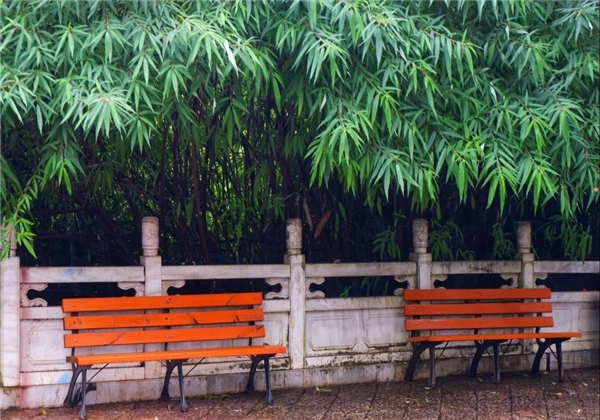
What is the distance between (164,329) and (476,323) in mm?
2599

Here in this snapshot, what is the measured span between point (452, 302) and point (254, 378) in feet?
5.99

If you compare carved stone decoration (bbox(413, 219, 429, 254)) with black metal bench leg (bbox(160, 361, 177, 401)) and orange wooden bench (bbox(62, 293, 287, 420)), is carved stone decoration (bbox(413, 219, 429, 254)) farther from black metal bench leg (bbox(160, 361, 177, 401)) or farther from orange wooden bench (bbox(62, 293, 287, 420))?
black metal bench leg (bbox(160, 361, 177, 401))

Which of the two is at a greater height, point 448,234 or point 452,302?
point 448,234

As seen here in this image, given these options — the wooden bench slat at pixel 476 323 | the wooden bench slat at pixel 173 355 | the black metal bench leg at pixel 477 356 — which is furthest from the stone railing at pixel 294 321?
the wooden bench slat at pixel 173 355

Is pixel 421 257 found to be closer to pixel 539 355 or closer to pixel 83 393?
pixel 539 355

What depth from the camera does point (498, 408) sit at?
6.10 meters

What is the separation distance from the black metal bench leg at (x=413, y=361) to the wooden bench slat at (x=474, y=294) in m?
0.41

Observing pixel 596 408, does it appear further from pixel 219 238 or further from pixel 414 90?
pixel 219 238

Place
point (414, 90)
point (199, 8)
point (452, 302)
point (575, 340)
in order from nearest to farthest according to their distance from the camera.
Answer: point (199, 8), point (414, 90), point (452, 302), point (575, 340)

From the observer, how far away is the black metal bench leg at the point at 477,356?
267 inches

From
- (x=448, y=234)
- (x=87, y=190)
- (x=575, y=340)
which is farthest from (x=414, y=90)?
(x=575, y=340)

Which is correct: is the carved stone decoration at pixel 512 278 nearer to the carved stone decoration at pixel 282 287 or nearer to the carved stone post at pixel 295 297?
the carved stone post at pixel 295 297

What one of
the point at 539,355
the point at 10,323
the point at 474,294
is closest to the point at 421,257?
the point at 474,294

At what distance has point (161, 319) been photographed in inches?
237
